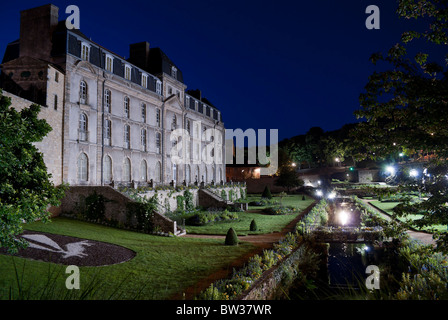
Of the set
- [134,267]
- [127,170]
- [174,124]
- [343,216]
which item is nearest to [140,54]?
[174,124]

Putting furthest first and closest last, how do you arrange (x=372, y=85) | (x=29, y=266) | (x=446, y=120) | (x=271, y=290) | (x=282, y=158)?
(x=282, y=158) → (x=29, y=266) → (x=271, y=290) → (x=372, y=85) → (x=446, y=120)

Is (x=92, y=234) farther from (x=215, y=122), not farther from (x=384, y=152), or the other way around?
(x=215, y=122)

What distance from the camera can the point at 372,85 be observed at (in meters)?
6.66

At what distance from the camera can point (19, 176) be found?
8.30 meters

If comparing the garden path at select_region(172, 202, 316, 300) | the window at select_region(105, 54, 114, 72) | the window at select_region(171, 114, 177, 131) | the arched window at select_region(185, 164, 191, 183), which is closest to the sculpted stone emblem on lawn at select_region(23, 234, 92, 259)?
the garden path at select_region(172, 202, 316, 300)

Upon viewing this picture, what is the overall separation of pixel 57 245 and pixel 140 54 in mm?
29900

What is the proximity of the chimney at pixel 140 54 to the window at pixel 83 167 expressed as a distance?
16586mm

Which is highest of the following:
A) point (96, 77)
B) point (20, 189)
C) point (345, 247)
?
point (96, 77)

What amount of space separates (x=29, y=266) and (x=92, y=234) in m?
7.22

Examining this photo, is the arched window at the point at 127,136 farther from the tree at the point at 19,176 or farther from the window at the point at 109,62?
the tree at the point at 19,176

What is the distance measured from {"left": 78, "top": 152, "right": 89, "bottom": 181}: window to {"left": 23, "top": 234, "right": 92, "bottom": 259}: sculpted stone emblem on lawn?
37.4ft

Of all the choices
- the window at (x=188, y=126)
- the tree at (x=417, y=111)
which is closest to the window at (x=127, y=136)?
the window at (x=188, y=126)

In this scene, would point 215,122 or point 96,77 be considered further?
point 215,122

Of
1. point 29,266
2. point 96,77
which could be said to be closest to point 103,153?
point 96,77
